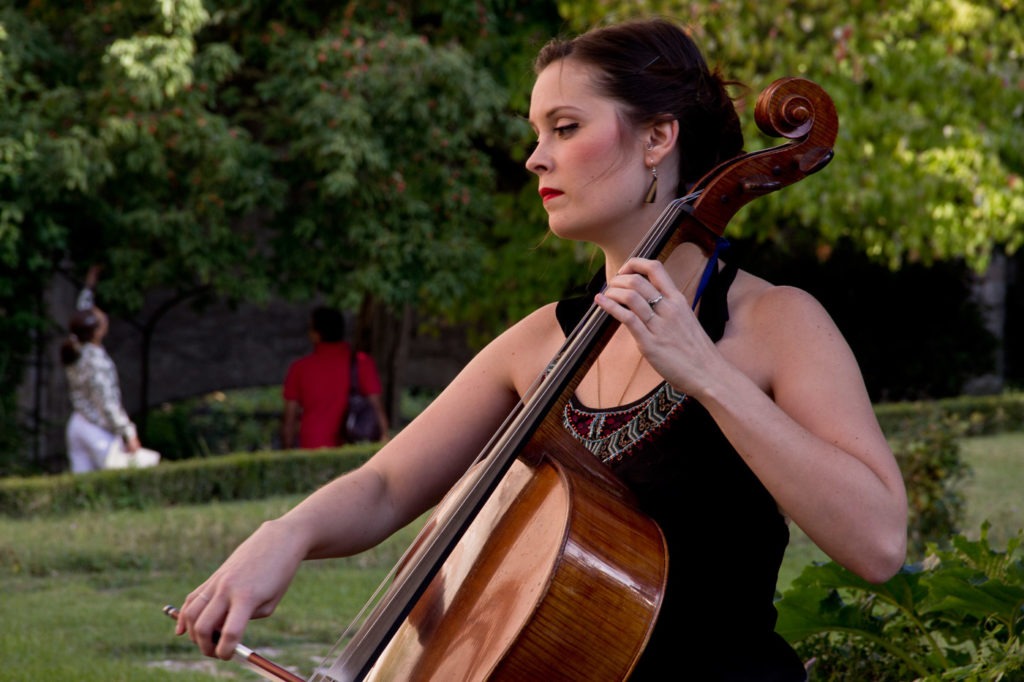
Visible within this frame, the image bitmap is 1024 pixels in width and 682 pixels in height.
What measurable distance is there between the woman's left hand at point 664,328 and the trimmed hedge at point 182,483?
8.87 metres

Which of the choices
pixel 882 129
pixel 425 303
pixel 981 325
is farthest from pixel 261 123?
pixel 981 325

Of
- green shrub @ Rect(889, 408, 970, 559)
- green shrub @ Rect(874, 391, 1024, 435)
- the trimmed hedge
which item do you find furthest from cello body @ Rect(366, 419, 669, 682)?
green shrub @ Rect(874, 391, 1024, 435)

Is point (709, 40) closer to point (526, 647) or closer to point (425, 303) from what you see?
point (425, 303)

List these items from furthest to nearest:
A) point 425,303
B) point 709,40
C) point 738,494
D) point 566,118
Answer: point 425,303 → point 709,40 → point 566,118 → point 738,494

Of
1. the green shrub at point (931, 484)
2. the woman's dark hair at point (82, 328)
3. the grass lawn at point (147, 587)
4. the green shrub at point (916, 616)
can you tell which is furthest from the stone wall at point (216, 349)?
the green shrub at point (916, 616)

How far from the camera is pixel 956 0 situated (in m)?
12.4

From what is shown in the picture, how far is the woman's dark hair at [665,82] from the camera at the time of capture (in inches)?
93.3

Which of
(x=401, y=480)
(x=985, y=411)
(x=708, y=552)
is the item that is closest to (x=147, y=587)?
(x=401, y=480)

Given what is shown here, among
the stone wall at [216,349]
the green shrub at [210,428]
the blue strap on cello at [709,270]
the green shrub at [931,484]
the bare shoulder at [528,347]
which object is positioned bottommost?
the green shrub at [210,428]

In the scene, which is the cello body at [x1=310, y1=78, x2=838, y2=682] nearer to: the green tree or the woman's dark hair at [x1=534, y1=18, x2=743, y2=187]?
the woman's dark hair at [x1=534, y1=18, x2=743, y2=187]

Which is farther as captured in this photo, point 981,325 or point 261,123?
point 981,325

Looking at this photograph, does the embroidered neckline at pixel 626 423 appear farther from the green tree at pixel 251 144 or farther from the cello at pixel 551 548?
the green tree at pixel 251 144

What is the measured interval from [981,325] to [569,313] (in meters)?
16.6

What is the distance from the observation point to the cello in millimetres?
1973
